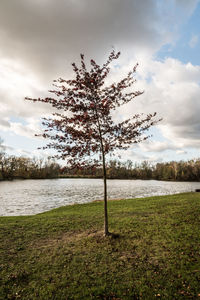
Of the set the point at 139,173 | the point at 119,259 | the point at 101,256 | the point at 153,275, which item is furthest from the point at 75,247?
the point at 139,173

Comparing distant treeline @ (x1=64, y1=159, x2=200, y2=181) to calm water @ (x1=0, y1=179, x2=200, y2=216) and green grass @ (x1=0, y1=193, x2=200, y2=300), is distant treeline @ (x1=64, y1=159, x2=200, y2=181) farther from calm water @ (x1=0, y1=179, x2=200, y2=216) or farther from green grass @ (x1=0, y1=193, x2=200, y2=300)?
green grass @ (x1=0, y1=193, x2=200, y2=300)

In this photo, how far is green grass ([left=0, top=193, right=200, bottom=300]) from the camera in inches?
152

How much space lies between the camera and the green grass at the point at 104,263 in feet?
12.6

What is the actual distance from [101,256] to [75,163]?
10.7 ft

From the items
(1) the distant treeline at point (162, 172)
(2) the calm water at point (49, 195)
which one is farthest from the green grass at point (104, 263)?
(1) the distant treeline at point (162, 172)

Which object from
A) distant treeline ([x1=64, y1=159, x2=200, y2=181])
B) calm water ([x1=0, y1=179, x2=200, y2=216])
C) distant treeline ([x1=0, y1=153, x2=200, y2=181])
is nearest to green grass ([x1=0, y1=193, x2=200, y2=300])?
calm water ([x1=0, y1=179, x2=200, y2=216])

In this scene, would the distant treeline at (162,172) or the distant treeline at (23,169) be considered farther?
the distant treeline at (162,172)

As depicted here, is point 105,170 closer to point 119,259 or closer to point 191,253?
point 119,259

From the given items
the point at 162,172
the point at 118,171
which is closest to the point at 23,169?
the point at 118,171

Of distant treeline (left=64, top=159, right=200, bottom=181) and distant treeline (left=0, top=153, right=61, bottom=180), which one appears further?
distant treeline (left=64, top=159, right=200, bottom=181)

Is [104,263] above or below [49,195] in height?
above

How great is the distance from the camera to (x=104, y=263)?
5016 mm

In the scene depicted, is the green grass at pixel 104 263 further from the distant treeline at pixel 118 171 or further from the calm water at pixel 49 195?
the distant treeline at pixel 118 171

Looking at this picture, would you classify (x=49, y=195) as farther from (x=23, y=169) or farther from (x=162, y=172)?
(x=162, y=172)
